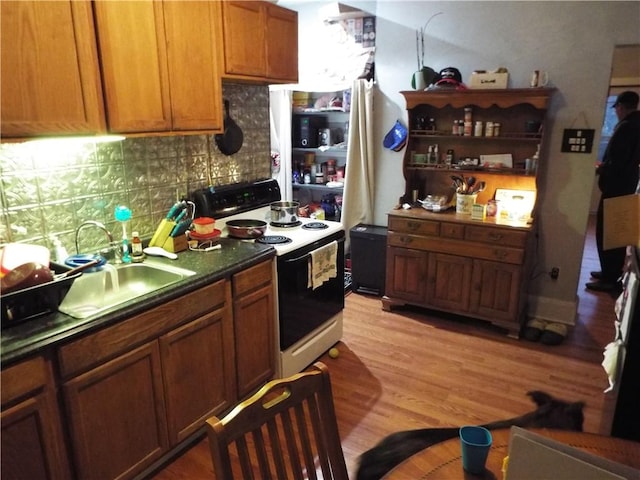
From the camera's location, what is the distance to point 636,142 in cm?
399

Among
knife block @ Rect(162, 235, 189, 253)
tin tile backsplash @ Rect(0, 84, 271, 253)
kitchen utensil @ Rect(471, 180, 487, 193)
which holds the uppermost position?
tin tile backsplash @ Rect(0, 84, 271, 253)

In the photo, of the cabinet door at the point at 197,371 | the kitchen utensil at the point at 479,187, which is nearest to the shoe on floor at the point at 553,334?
the kitchen utensil at the point at 479,187

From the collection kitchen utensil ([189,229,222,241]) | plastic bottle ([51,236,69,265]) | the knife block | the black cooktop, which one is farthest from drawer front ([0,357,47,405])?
the black cooktop

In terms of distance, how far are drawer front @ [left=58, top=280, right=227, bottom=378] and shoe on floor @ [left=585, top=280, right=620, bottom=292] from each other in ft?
12.2

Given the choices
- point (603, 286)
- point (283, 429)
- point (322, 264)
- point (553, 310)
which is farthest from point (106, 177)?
point (603, 286)

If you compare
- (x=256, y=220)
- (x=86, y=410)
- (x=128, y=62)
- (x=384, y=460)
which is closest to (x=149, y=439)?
(x=86, y=410)

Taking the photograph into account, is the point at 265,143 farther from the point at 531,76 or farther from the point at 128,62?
the point at 531,76

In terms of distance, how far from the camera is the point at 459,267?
135 inches

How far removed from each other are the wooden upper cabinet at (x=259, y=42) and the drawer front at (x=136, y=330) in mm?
1227

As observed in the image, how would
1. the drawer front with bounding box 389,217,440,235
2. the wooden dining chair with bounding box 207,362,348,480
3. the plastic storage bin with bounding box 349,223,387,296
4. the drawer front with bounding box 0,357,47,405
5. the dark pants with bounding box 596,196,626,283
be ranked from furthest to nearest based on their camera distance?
the dark pants with bounding box 596,196,626,283 → the plastic storage bin with bounding box 349,223,387,296 → the drawer front with bounding box 389,217,440,235 → the drawer front with bounding box 0,357,47,405 → the wooden dining chair with bounding box 207,362,348,480

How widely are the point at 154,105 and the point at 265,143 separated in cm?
123

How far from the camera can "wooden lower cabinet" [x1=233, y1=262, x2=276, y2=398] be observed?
233 cm

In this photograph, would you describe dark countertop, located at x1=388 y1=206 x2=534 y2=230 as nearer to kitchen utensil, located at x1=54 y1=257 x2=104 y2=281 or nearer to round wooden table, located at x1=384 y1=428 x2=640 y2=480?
round wooden table, located at x1=384 y1=428 x2=640 y2=480

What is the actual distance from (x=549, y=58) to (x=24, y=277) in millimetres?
3469
